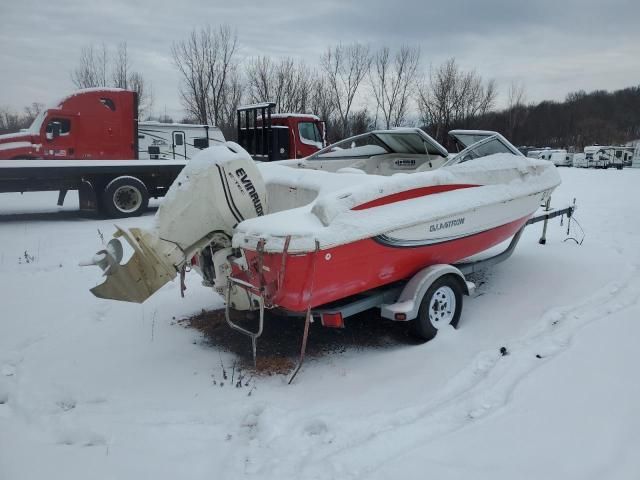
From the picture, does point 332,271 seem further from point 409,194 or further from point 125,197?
point 125,197

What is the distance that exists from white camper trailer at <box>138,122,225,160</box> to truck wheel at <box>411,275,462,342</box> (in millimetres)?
11776

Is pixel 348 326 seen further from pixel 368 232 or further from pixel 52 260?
pixel 52 260

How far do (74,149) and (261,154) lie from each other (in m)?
4.48

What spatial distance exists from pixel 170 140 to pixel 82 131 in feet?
12.9

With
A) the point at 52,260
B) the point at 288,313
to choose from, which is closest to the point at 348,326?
the point at 288,313

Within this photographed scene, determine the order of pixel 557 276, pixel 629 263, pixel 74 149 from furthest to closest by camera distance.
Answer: pixel 74 149 → pixel 629 263 → pixel 557 276

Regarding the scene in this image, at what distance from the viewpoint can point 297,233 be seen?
10.3ft

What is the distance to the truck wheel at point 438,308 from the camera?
3.85 m

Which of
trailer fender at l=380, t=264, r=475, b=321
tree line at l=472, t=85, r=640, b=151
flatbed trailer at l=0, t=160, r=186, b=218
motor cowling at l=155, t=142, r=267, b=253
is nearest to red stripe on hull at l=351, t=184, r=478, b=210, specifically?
trailer fender at l=380, t=264, r=475, b=321

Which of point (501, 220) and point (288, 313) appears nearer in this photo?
point (288, 313)

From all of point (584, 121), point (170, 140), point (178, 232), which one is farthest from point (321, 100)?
point (584, 121)

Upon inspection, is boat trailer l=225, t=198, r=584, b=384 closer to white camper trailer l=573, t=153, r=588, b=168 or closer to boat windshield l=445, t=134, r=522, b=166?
boat windshield l=445, t=134, r=522, b=166

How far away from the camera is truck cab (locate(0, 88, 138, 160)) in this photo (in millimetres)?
10180

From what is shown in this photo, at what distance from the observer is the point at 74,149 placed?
10.6m
